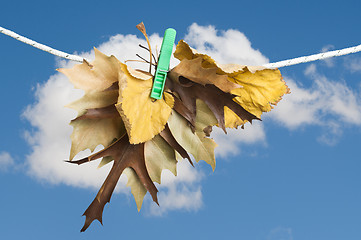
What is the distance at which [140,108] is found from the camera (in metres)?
0.76

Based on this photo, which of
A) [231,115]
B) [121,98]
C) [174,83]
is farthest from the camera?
[231,115]

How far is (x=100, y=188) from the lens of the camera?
0.82 metres

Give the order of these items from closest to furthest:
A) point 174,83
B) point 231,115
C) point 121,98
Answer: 1. point 121,98
2. point 174,83
3. point 231,115

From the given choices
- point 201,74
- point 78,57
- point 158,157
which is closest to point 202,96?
point 201,74

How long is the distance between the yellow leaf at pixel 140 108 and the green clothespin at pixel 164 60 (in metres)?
0.02

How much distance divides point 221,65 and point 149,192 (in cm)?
30

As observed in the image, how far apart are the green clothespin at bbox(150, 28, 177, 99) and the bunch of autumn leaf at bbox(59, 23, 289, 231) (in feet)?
0.06

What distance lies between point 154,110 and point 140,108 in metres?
0.03

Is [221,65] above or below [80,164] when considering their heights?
above

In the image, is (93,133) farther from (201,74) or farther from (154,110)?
(201,74)

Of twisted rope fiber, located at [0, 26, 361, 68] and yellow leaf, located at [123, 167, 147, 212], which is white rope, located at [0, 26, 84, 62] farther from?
yellow leaf, located at [123, 167, 147, 212]

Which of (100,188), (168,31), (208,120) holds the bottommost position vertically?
(100,188)

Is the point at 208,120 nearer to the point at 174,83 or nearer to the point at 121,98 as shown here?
the point at 174,83

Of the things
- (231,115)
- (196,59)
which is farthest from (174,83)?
(231,115)
